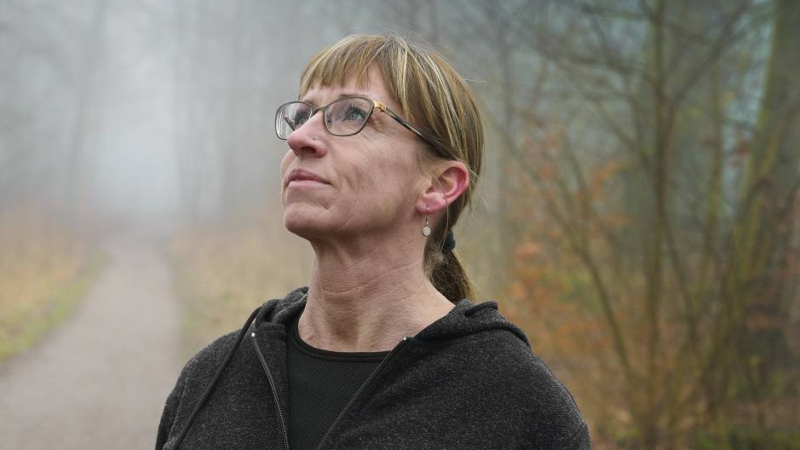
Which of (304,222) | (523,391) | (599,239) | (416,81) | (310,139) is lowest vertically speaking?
(599,239)

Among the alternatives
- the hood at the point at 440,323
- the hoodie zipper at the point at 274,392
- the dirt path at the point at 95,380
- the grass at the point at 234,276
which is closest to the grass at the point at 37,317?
the dirt path at the point at 95,380

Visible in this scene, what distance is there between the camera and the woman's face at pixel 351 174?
166 cm

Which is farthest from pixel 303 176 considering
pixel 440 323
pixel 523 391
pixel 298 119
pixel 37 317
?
pixel 37 317

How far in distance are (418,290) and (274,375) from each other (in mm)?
374

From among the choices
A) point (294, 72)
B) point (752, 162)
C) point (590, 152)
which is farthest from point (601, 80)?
point (294, 72)

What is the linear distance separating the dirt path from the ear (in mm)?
5139

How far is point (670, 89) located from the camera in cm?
546

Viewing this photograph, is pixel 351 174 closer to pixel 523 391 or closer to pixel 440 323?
pixel 440 323

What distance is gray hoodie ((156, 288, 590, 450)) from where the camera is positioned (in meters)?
1.57

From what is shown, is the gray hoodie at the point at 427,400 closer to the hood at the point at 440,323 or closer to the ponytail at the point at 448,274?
the hood at the point at 440,323

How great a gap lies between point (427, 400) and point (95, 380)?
6948 mm

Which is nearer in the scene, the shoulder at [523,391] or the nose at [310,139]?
the shoulder at [523,391]

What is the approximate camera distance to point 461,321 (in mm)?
1691

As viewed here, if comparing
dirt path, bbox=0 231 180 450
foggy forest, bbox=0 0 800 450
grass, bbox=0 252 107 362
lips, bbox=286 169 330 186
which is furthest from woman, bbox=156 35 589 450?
grass, bbox=0 252 107 362
